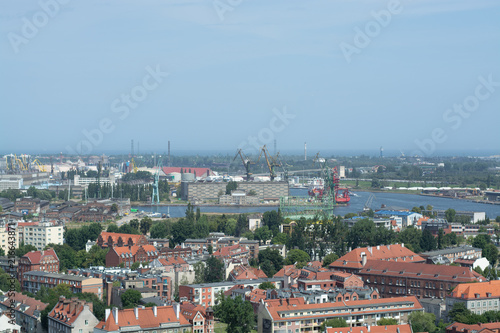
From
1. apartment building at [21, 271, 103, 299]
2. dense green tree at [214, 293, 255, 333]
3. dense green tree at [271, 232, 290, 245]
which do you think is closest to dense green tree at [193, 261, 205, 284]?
apartment building at [21, 271, 103, 299]

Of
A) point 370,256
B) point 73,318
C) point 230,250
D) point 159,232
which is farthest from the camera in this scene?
point 159,232

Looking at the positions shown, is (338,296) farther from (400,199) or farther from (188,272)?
(400,199)

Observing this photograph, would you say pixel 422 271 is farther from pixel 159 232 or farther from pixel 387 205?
pixel 387 205

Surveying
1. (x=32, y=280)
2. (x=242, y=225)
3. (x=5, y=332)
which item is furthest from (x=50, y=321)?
(x=242, y=225)

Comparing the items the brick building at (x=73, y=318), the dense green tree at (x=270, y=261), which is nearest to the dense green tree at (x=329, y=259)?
the dense green tree at (x=270, y=261)

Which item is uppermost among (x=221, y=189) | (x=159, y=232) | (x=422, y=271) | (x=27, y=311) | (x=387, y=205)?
(x=422, y=271)

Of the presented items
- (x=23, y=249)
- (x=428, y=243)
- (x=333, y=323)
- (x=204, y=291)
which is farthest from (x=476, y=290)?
(x=23, y=249)

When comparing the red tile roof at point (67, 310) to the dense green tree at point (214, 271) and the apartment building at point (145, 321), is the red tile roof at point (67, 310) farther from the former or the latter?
the dense green tree at point (214, 271)
